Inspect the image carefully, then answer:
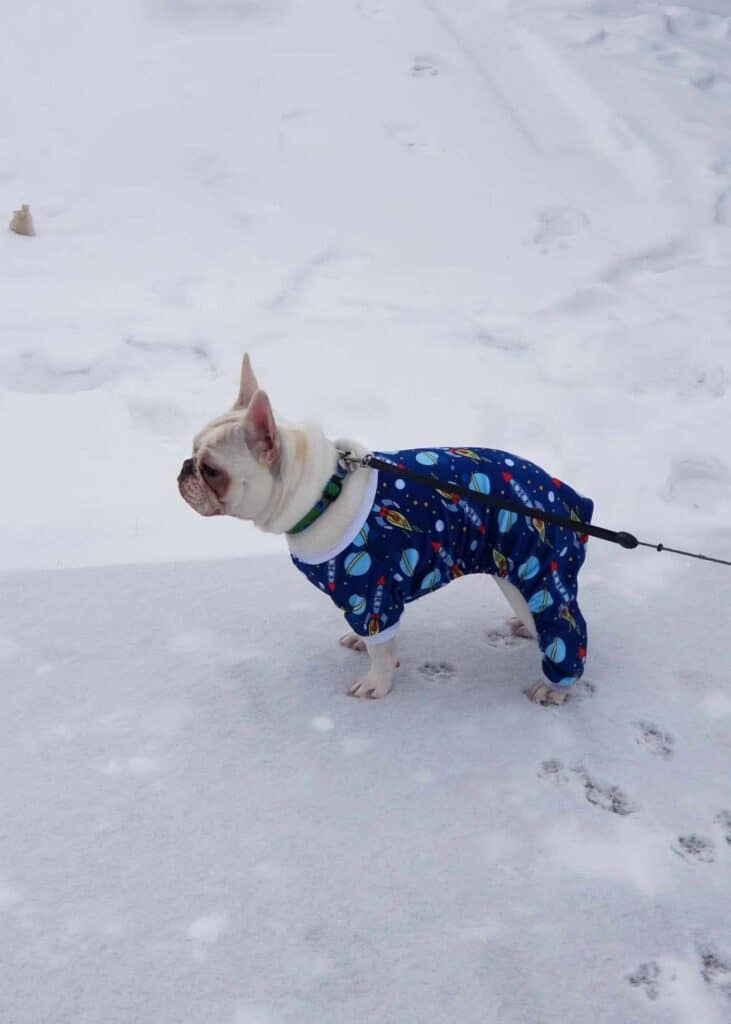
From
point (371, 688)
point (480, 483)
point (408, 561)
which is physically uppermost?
point (480, 483)

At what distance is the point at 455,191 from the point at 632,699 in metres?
3.04

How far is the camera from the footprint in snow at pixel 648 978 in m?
1.58

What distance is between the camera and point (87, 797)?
1.92m

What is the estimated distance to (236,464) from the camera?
1927 millimetres

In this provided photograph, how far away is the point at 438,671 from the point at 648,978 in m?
0.82

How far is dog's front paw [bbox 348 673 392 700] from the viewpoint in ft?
7.16

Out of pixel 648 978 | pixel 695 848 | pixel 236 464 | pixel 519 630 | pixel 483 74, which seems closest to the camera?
pixel 648 978

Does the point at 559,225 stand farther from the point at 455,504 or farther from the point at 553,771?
the point at 553,771

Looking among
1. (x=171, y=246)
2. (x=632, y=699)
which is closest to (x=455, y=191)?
(x=171, y=246)

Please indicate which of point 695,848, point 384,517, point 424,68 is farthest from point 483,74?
point 695,848

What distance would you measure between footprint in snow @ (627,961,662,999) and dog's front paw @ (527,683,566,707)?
63cm

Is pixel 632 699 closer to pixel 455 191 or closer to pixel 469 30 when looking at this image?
pixel 455 191

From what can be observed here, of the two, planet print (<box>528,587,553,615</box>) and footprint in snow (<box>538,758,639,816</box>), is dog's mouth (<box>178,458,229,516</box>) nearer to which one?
planet print (<box>528,587,553,615</box>)

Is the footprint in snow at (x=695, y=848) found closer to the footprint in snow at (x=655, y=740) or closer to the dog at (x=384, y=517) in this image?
the footprint in snow at (x=655, y=740)
